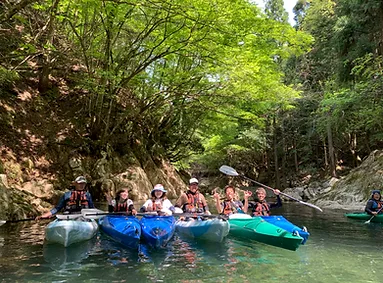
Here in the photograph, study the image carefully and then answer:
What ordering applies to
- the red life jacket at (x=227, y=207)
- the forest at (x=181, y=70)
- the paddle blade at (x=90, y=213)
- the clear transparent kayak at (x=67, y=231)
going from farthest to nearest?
the forest at (x=181, y=70) < the red life jacket at (x=227, y=207) < the paddle blade at (x=90, y=213) < the clear transparent kayak at (x=67, y=231)

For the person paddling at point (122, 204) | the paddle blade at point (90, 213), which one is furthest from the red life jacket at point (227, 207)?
the paddle blade at point (90, 213)

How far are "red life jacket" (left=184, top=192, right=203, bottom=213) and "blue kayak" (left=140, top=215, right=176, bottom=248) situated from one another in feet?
5.14

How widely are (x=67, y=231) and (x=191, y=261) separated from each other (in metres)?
2.25

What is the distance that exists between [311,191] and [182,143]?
759 cm

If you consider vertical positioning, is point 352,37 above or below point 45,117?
above

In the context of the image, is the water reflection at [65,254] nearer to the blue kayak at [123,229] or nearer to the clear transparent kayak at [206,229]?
the blue kayak at [123,229]

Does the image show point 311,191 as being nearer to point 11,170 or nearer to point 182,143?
point 182,143

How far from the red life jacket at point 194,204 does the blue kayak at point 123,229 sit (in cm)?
160

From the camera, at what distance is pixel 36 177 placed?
35.7ft

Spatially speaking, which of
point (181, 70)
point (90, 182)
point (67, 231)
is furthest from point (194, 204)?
point (181, 70)

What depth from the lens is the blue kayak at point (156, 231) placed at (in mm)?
5738

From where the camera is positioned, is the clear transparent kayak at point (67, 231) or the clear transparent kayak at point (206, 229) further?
the clear transparent kayak at point (206, 229)

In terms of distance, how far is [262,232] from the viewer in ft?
20.9

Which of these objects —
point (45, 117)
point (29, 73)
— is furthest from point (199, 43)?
point (29, 73)
